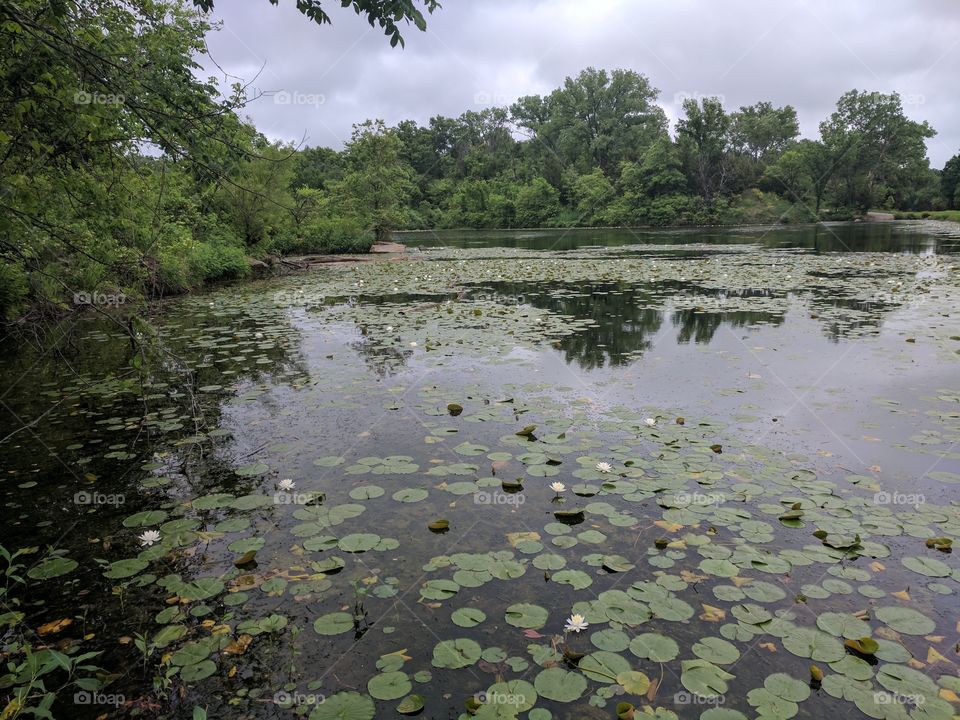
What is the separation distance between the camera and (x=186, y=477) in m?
4.18

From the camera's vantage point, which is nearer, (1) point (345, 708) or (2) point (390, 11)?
(1) point (345, 708)

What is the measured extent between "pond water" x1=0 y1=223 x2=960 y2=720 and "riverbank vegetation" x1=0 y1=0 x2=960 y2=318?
161 centimetres

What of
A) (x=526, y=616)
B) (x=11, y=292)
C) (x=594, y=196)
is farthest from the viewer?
(x=594, y=196)

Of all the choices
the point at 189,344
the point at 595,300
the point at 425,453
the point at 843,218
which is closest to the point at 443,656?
the point at 425,453

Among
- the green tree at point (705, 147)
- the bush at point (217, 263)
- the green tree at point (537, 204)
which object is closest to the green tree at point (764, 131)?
the green tree at point (705, 147)

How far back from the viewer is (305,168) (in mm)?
62188

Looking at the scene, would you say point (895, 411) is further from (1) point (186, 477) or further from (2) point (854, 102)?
(2) point (854, 102)

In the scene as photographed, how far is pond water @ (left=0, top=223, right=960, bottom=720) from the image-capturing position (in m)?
2.23

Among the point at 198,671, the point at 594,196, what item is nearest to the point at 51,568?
the point at 198,671

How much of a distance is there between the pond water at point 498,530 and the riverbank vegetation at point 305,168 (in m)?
Answer: 1.61

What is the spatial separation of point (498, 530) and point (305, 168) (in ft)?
218

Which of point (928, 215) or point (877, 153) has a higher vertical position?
point (877, 153)

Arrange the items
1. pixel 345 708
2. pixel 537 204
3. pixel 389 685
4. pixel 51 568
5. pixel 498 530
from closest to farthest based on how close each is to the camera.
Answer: pixel 345 708 < pixel 389 685 < pixel 51 568 < pixel 498 530 < pixel 537 204

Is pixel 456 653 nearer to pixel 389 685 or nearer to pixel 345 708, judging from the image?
pixel 389 685
